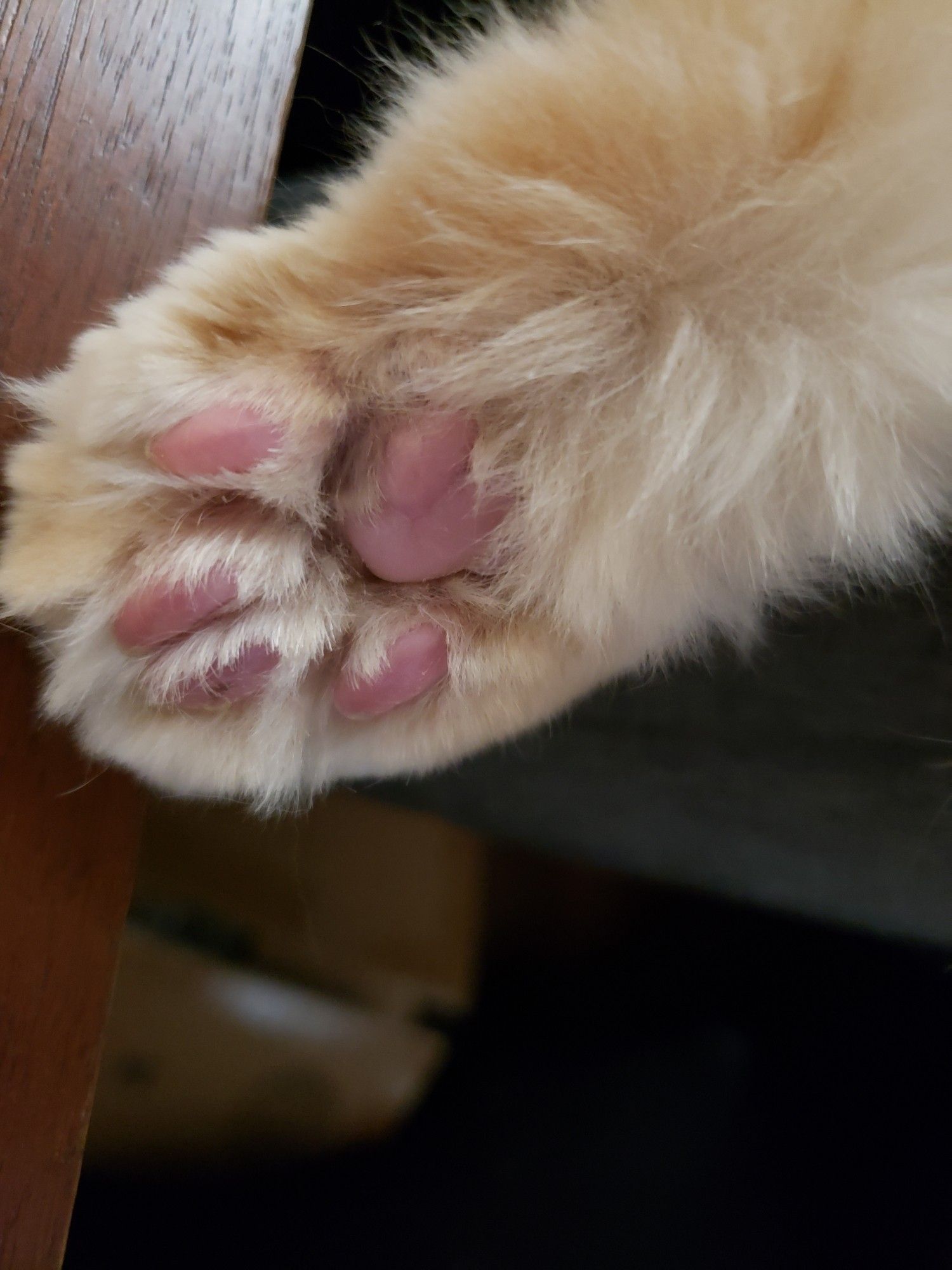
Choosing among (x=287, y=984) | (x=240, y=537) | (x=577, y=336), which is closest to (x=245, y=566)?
(x=240, y=537)

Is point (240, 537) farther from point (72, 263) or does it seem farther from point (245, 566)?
point (72, 263)

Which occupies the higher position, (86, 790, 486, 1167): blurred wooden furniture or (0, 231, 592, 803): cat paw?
(0, 231, 592, 803): cat paw

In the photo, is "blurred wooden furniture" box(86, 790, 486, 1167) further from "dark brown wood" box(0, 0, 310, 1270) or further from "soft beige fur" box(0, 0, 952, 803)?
"soft beige fur" box(0, 0, 952, 803)

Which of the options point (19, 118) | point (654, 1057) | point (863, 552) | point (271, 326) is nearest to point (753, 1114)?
point (654, 1057)

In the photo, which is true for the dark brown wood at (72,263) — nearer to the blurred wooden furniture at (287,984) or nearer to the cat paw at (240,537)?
the cat paw at (240,537)

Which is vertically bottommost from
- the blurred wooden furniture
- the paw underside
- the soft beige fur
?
the blurred wooden furniture

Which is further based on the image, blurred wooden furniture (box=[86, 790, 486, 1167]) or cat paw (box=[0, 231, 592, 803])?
blurred wooden furniture (box=[86, 790, 486, 1167])

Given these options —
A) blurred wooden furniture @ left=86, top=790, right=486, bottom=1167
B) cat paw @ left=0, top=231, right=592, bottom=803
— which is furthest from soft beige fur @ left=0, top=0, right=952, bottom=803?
blurred wooden furniture @ left=86, top=790, right=486, bottom=1167
